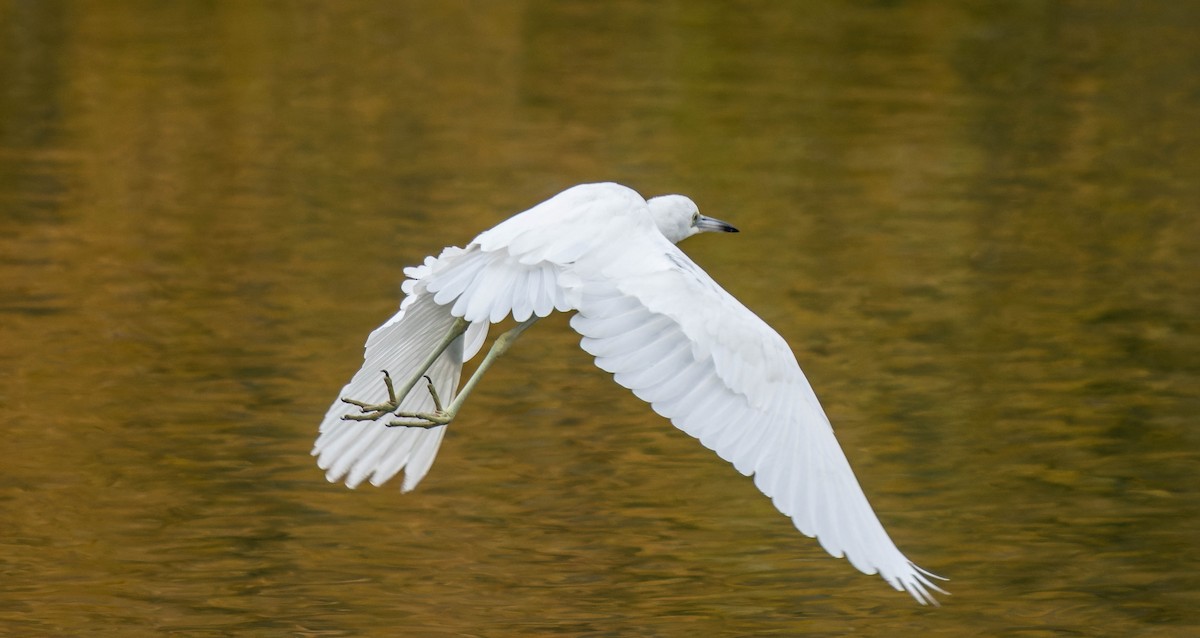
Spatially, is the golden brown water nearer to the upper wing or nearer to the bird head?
the bird head

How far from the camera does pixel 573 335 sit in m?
13.8

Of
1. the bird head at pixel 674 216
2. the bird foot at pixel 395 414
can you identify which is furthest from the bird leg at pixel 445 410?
the bird head at pixel 674 216

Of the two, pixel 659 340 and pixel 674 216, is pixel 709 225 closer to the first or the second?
pixel 674 216

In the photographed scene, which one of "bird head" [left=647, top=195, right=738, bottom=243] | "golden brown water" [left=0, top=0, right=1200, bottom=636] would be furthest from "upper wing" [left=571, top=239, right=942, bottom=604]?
"golden brown water" [left=0, top=0, right=1200, bottom=636]

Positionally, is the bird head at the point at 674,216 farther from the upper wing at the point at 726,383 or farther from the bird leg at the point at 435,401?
the upper wing at the point at 726,383

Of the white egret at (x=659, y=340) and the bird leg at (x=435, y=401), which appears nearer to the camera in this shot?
the white egret at (x=659, y=340)

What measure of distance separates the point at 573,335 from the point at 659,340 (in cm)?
728

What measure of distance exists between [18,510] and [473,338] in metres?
3.01

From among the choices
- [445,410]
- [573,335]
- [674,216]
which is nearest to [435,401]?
[445,410]

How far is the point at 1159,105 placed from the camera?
24297 millimetres

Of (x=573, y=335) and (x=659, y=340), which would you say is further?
(x=573, y=335)

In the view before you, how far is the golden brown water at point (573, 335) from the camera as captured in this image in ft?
29.7

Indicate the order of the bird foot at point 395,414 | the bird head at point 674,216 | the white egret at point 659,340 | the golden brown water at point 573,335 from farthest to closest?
the golden brown water at point 573,335 < the bird head at point 674,216 < the bird foot at point 395,414 < the white egret at point 659,340

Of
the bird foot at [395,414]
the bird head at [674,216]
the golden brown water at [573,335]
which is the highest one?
the bird head at [674,216]
